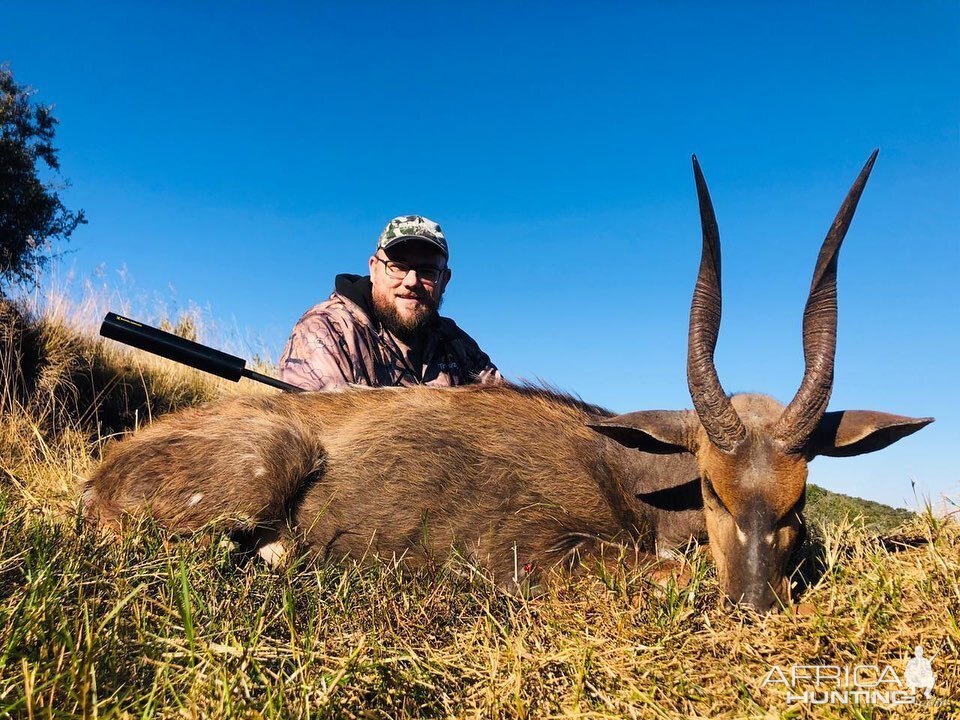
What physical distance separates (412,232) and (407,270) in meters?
0.38

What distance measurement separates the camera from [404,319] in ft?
24.9

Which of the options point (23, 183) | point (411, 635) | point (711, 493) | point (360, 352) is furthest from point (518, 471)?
point (23, 183)

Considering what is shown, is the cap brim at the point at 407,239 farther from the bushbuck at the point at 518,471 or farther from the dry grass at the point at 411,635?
the dry grass at the point at 411,635

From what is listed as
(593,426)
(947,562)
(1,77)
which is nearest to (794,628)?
(947,562)

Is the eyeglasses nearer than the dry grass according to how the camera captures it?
No

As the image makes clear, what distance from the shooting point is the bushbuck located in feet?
13.4

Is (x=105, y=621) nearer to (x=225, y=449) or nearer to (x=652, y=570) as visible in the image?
(x=225, y=449)

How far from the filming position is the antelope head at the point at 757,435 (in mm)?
3864

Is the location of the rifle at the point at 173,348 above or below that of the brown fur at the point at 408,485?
above

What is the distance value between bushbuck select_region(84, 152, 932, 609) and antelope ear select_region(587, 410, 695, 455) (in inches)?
0.5

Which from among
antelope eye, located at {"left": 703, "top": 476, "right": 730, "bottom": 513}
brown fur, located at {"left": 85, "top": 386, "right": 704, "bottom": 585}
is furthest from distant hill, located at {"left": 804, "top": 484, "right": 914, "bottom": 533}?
brown fur, located at {"left": 85, "top": 386, "right": 704, "bottom": 585}

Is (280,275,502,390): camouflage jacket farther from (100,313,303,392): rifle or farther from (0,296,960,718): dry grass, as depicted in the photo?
(0,296,960,718): dry grass

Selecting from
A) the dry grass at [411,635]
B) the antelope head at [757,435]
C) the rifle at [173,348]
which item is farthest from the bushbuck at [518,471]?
the rifle at [173,348]

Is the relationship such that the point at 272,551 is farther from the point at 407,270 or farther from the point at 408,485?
the point at 407,270
